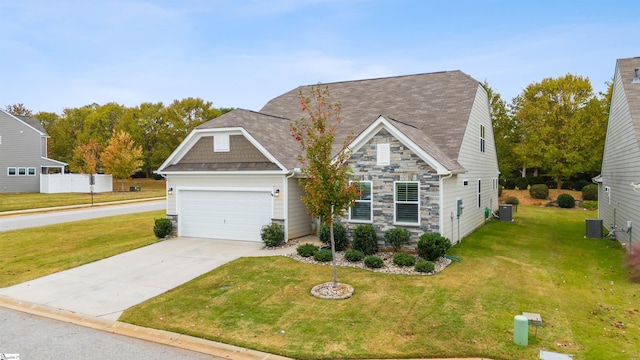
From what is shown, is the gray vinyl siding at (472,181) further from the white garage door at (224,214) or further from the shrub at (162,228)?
the shrub at (162,228)

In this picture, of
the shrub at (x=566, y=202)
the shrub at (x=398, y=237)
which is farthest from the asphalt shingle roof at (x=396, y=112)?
the shrub at (x=566, y=202)

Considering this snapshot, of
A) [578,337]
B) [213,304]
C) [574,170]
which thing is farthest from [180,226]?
[574,170]

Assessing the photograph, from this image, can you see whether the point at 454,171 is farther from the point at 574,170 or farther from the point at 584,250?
the point at 574,170

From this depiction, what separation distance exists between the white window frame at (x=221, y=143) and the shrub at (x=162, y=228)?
3.69m

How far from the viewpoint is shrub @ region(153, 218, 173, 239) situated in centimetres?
1598

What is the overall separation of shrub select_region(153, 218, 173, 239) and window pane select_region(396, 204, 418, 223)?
9564 millimetres

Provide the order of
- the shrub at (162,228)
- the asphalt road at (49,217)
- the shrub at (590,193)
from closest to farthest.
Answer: the shrub at (162,228), the asphalt road at (49,217), the shrub at (590,193)

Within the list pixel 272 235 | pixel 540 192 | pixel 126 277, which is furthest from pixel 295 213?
pixel 540 192

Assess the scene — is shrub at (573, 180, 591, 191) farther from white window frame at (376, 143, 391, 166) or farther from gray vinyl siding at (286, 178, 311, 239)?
gray vinyl siding at (286, 178, 311, 239)

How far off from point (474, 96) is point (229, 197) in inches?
477

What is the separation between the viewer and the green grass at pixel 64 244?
1219 centimetres

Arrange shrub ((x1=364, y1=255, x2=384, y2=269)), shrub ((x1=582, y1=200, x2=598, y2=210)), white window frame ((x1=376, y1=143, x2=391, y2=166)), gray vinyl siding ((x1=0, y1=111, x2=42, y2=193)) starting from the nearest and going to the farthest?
shrub ((x1=364, y1=255, x2=384, y2=269))
white window frame ((x1=376, y1=143, x2=391, y2=166))
shrub ((x1=582, y1=200, x2=598, y2=210))
gray vinyl siding ((x1=0, y1=111, x2=42, y2=193))

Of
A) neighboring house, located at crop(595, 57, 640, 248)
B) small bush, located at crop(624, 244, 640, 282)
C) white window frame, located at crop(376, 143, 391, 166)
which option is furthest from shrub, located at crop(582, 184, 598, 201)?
white window frame, located at crop(376, 143, 391, 166)

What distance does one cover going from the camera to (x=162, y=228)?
52.4 ft
